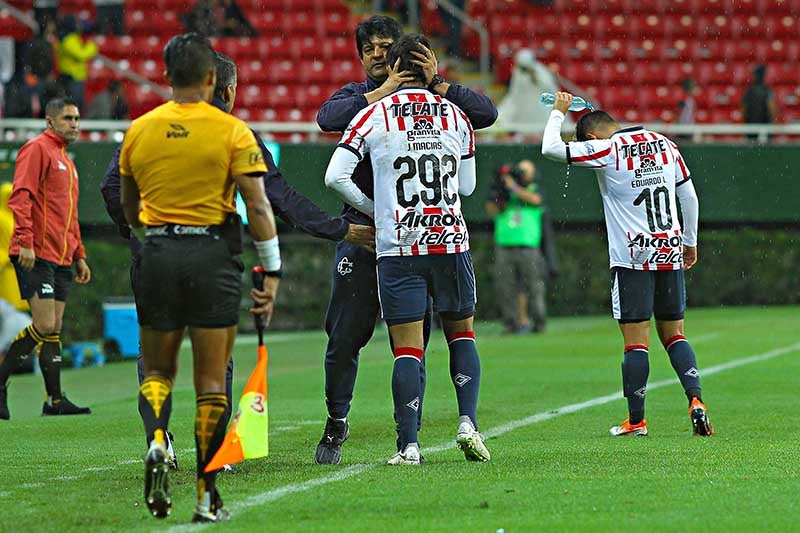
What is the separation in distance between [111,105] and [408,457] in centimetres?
1513

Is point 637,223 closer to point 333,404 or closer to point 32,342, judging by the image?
point 333,404

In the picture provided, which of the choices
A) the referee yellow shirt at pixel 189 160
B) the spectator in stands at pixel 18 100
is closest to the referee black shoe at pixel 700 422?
the referee yellow shirt at pixel 189 160

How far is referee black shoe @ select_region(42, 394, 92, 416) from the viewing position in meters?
12.0

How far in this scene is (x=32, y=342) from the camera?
40.1 feet

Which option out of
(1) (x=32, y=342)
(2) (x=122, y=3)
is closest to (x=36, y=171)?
(1) (x=32, y=342)

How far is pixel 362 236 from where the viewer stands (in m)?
8.24

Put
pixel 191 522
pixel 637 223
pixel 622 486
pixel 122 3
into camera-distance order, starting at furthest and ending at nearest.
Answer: pixel 122 3, pixel 637 223, pixel 622 486, pixel 191 522

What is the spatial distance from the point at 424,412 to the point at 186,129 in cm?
543

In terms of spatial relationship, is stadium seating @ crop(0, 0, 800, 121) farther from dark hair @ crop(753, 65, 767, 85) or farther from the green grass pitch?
the green grass pitch

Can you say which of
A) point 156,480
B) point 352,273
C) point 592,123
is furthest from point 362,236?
point 592,123

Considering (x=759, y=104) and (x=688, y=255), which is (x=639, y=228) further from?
(x=759, y=104)

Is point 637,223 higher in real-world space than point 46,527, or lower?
higher

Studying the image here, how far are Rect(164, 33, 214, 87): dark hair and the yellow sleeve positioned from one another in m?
0.27

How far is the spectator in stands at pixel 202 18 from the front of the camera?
81.1 ft
